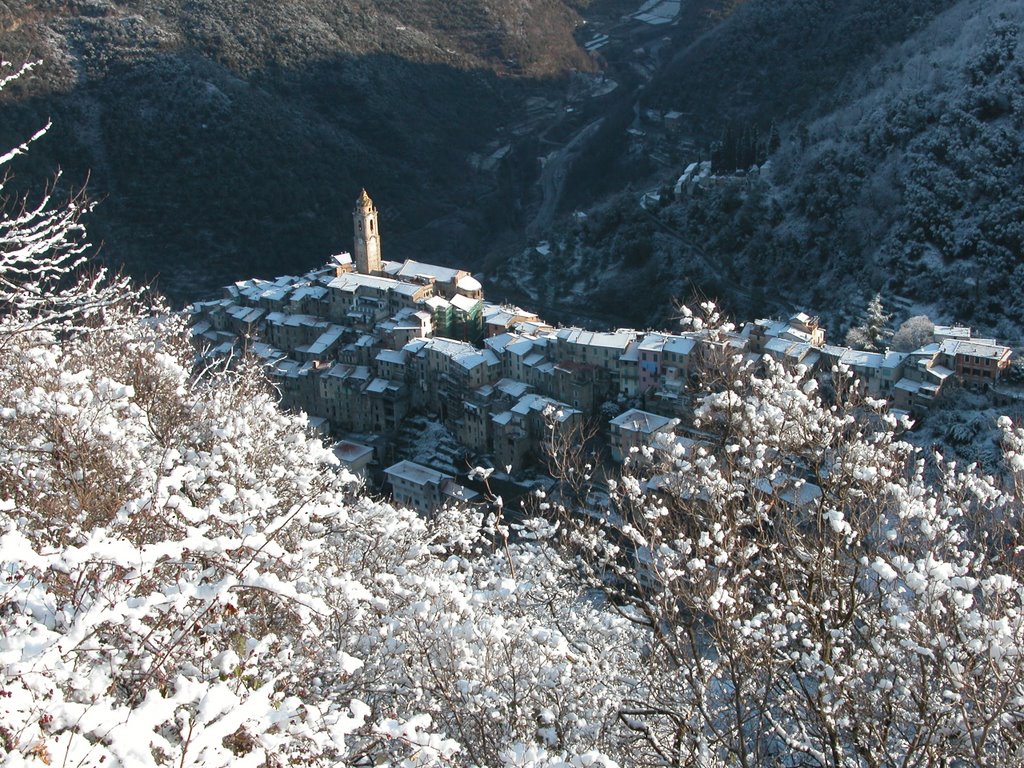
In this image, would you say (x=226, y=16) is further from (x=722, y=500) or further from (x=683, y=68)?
(x=722, y=500)

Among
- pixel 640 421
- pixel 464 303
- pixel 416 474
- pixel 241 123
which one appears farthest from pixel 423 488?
pixel 241 123

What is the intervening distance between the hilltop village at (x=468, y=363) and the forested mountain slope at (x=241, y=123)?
57.7ft

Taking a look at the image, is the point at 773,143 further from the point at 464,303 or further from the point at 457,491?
the point at 457,491

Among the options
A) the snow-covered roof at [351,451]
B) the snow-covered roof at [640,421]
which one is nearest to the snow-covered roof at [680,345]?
the snow-covered roof at [640,421]

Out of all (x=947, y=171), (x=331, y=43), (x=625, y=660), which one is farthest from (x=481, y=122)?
(x=625, y=660)

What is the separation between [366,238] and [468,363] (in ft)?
32.4

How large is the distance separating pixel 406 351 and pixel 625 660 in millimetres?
20291

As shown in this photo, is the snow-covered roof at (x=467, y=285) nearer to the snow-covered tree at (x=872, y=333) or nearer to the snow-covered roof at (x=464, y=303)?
the snow-covered roof at (x=464, y=303)

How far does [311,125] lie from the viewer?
2410 inches

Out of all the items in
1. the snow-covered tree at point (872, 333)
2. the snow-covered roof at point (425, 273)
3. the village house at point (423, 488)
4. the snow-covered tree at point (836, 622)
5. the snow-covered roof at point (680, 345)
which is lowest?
the village house at point (423, 488)

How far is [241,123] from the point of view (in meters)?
57.0

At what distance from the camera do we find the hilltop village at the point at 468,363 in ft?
76.9

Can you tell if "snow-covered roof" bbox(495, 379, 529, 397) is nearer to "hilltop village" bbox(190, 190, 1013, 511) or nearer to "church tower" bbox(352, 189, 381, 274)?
"hilltop village" bbox(190, 190, 1013, 511)

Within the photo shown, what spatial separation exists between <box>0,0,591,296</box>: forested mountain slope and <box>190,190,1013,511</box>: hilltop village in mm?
17599
